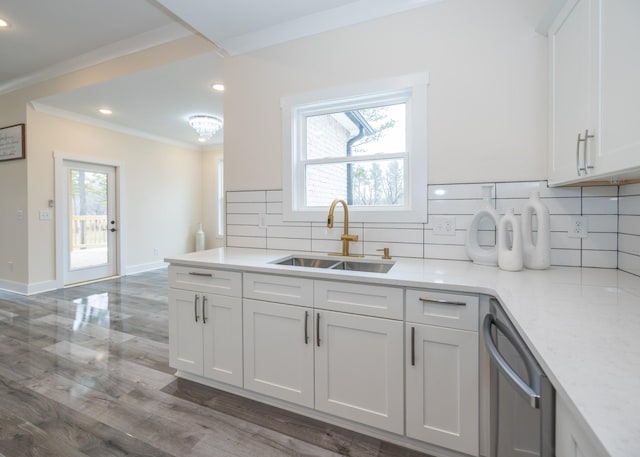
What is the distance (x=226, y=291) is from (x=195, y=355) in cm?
51

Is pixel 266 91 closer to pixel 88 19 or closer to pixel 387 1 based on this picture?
pixel 387 1

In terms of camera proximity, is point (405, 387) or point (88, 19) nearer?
point (405, 387)

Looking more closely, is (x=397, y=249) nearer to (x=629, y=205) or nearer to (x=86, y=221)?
(x=629, y=205)

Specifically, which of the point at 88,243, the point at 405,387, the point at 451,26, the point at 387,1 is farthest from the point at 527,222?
the point at 88,243

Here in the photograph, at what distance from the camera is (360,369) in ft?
4.93

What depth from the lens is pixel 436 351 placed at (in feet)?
4.47

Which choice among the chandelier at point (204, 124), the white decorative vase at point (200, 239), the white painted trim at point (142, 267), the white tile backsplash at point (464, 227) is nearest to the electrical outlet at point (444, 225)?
the white tile backsplash at point (464, 227)

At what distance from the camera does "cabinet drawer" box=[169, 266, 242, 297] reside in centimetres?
180

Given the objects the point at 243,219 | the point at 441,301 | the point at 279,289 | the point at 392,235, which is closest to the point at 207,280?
the point at 279,289

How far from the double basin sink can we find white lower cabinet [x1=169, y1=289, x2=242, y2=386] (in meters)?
0.44

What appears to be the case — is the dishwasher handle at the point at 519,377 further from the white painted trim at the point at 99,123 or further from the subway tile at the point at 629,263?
the white painted trim at the point at 99,123

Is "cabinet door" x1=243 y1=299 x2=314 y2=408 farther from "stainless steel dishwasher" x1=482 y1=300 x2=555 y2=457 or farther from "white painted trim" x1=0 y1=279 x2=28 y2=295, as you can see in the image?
"white painted trim" x1=0 y1=279 x2=28 y2=295

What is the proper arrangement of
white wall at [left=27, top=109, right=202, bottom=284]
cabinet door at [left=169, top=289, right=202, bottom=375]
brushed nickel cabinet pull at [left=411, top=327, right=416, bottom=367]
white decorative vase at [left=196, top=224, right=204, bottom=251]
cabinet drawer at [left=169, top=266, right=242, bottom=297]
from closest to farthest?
brushed nickel cabinet pull at [left=411, top=327, right=416, bottom=367] → cabinet drawer at [left=169, top=266, right=242, bottom=297] → cabinet door at [left=169, top=289, right=202, bottom=375] → white wall at [left=27, top=109, right=202, bottom=284] → white decorative vase at [left=196, top=224, right=204, bottom=251]

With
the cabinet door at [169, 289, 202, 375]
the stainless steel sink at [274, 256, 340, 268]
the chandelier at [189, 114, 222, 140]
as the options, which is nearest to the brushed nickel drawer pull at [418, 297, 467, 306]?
Answer: the stainless steel sink at [274, 256, 340, 268]
